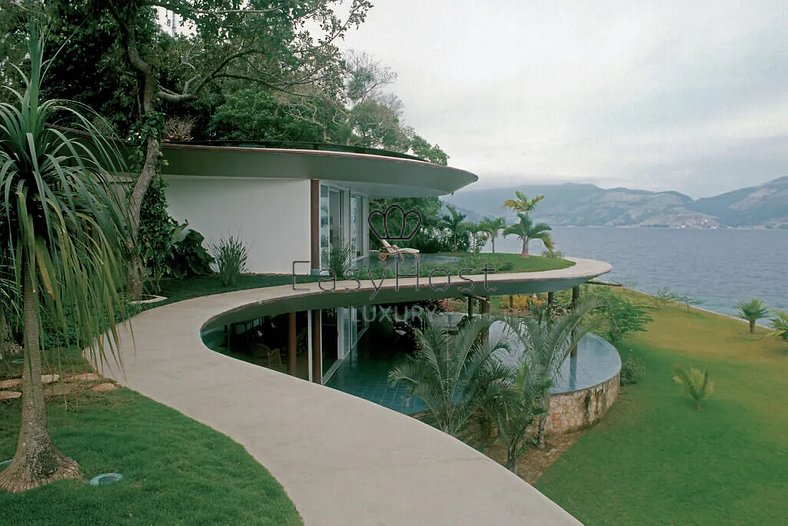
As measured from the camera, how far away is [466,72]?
77.5 feet

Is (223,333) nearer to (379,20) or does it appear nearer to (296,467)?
(296,467)

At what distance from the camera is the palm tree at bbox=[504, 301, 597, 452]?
8.73m

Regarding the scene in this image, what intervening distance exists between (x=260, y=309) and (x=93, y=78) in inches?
447

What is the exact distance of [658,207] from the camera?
174375mm

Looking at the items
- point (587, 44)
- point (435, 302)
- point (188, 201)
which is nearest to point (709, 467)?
point (435, 302)

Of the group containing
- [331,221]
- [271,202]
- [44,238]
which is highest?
[271,202]

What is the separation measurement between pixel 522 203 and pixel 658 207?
553ft

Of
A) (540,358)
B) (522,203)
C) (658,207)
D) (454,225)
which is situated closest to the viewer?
(540,358)

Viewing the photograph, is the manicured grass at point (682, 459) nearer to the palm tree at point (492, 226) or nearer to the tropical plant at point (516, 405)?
the tropical plant at point (516, 405)

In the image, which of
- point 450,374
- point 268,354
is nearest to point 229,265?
point 268,354

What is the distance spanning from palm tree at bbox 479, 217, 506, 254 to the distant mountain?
131m

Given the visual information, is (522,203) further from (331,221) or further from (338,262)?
(338,262)

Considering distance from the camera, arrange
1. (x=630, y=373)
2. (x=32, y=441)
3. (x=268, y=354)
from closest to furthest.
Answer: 1. (x=32, y=441)
2. (x=268, y=354)
3. (x=630, y=373)

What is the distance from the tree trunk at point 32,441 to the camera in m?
3.23
